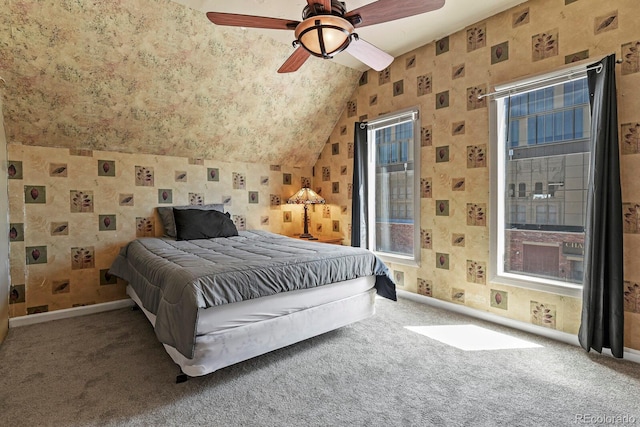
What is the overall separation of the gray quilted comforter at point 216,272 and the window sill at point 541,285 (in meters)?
0.97

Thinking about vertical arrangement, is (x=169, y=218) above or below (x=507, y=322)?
above

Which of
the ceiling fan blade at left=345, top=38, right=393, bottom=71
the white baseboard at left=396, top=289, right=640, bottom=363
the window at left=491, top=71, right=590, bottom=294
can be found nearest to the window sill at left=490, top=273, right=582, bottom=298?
the window at left=491, top=71, right=590, bottom=294

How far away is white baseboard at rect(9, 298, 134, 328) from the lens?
2.84 meters

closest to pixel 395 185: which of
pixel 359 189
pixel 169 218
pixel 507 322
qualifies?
pixel 359 189

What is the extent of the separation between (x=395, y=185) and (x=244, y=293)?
2422 mm

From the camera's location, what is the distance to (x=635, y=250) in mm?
2111

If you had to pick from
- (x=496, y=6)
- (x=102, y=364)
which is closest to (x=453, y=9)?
(x=496, y=6)

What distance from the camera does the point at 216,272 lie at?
1.87 m

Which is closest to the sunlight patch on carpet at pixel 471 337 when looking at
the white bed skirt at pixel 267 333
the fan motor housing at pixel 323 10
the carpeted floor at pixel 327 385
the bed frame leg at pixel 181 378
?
the carpeted floor at pixel 327 385

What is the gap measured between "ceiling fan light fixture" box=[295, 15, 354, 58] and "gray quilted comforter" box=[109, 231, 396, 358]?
4.46 ft

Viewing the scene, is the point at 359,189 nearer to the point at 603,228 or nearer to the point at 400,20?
the point at 400,20

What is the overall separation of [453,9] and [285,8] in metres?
1.41

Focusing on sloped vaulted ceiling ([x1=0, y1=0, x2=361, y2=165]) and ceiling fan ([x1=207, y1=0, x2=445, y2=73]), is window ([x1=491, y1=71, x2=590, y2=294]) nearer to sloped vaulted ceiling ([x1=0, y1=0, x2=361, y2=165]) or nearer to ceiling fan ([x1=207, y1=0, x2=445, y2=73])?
ceiling fan ([x1=207, y1=0, x2=445, y2=73])

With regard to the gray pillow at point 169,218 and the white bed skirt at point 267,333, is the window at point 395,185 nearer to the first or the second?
the white bed skirt at point 267,333
